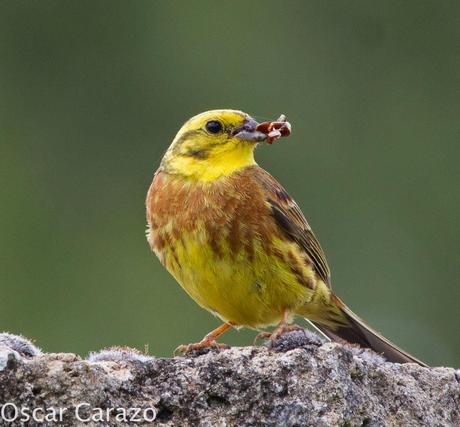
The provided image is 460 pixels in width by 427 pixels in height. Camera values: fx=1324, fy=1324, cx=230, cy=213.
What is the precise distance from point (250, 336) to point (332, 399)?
617 centimetres

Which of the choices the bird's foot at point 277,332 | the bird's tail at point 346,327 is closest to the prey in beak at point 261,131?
the bird's tail at point 346,327

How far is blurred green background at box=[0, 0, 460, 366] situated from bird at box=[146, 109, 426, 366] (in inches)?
162

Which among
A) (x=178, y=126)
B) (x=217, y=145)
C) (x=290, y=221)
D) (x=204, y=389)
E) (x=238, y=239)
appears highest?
(x=178, y=126)

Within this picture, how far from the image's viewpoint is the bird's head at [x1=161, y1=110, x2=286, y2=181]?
5.84 metres

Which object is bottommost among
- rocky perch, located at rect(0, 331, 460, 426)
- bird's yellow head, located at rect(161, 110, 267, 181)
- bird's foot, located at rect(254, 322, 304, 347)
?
rocky perch, located at rect(0, 331, 460, 426)

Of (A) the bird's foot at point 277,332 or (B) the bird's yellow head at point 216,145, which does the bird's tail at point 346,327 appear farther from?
(B) the bird's yellow head at point 216,145

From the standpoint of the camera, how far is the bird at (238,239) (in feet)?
17.7

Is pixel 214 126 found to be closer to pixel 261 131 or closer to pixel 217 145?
A: pixel 217 145

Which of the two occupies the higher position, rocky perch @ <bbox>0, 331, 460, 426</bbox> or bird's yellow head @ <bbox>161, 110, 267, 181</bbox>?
bird's yellow head @ <bbox>161, 110, 267, 181</bbox>

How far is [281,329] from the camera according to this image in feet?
16.1

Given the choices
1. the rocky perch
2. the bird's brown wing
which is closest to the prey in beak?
the bird's brown wing

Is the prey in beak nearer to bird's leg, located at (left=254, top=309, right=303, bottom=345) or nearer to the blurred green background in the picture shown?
bird's leg, located at (left=254, top=309, right=303, bottom=345)

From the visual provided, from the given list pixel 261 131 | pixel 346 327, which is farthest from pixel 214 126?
pixel 346 327

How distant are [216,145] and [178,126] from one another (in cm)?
643
